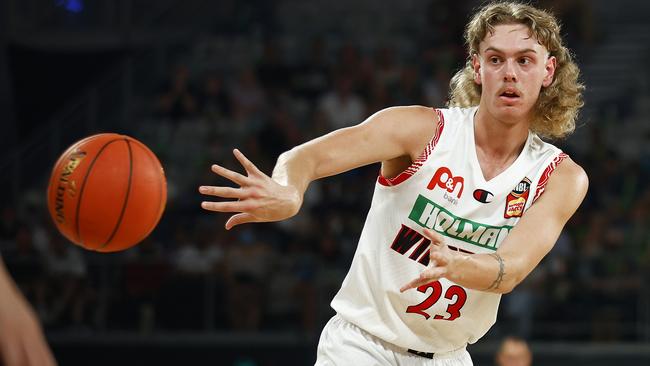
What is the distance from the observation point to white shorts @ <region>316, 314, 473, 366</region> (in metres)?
4.38

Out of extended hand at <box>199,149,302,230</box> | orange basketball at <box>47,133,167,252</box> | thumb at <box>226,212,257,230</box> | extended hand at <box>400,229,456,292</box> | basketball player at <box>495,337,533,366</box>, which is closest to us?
extended hand at <box>400,229,456,292</box>

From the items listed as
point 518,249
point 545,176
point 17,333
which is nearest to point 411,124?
point 545,176

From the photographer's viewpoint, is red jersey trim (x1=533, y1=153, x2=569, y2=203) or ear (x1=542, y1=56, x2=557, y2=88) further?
ear (x1=542, y1=56, x2=557, y2=88)

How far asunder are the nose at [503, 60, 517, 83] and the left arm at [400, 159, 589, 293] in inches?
17.7

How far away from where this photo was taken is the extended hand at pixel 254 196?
3.58m

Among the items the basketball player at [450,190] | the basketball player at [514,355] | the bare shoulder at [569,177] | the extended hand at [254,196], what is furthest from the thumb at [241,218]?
the basketball player at [514,355]

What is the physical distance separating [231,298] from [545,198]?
6201mm

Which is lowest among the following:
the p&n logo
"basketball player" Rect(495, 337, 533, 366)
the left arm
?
"basketball player" Rect(495, 337, 533, 366)

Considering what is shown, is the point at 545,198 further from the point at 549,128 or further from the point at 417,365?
the point at 417,365

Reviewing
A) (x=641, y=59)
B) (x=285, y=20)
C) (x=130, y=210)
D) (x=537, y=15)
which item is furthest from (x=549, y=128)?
→ (x=285, y=20)

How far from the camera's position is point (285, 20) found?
15.3 m

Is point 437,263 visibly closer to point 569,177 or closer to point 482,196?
point 482,196

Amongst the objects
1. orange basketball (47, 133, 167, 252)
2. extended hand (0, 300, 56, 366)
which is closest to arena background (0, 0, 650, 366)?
orange basketball (47, 133, 167, 252)

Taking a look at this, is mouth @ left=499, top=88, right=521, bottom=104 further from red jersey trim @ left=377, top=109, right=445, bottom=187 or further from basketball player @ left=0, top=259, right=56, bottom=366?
basketball player @ left=0, top=259, right=56, bottom=366
